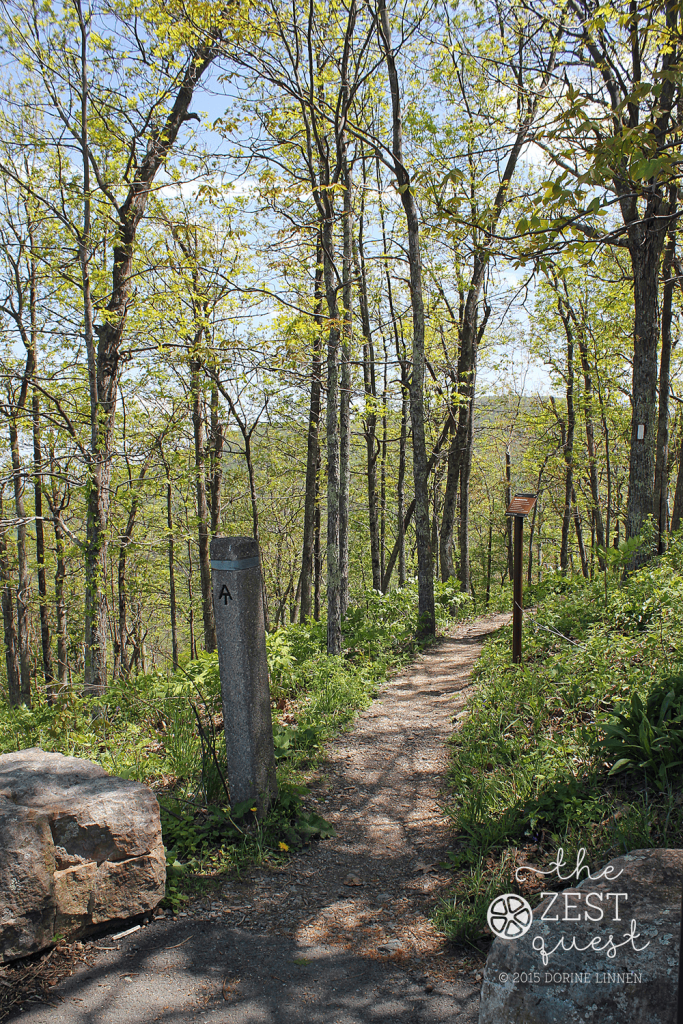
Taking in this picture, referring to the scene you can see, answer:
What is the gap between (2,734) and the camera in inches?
279

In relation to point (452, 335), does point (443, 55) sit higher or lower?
higher

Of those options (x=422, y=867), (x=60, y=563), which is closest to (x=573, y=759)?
(x=422, y=867)

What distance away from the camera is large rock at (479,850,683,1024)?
1.86m

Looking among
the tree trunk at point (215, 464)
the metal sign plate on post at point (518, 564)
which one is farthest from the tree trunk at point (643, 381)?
the tree trunk at point (215, 464)

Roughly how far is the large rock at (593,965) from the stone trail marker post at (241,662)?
7.40 feet

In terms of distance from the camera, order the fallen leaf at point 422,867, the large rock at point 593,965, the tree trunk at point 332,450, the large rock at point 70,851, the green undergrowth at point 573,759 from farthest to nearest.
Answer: the tree trunk at point 332,450, the fallen leaf at point 422,867, the green undergrowth at point 573,759, the large rock at point 70,851, the large rock at point 593,965

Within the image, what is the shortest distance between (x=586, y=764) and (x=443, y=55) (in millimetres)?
11748

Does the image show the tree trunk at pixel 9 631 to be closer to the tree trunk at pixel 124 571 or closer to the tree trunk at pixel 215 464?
the tree trunk at pixel 124 571

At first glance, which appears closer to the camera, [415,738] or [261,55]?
[415,738]

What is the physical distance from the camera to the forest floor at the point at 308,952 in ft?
8.34

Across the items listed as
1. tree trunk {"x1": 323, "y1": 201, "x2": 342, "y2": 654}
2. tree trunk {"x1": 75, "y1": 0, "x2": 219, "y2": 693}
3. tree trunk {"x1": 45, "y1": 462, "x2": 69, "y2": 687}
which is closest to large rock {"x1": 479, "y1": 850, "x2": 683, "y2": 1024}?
tree trunk {"x1": 45, "y1": 462, "x2": 69, "y2": 687}

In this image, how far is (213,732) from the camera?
4.44m

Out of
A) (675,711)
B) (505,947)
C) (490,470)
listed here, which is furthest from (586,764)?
(490,470)

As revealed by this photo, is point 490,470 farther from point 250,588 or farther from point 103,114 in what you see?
point 250,588
